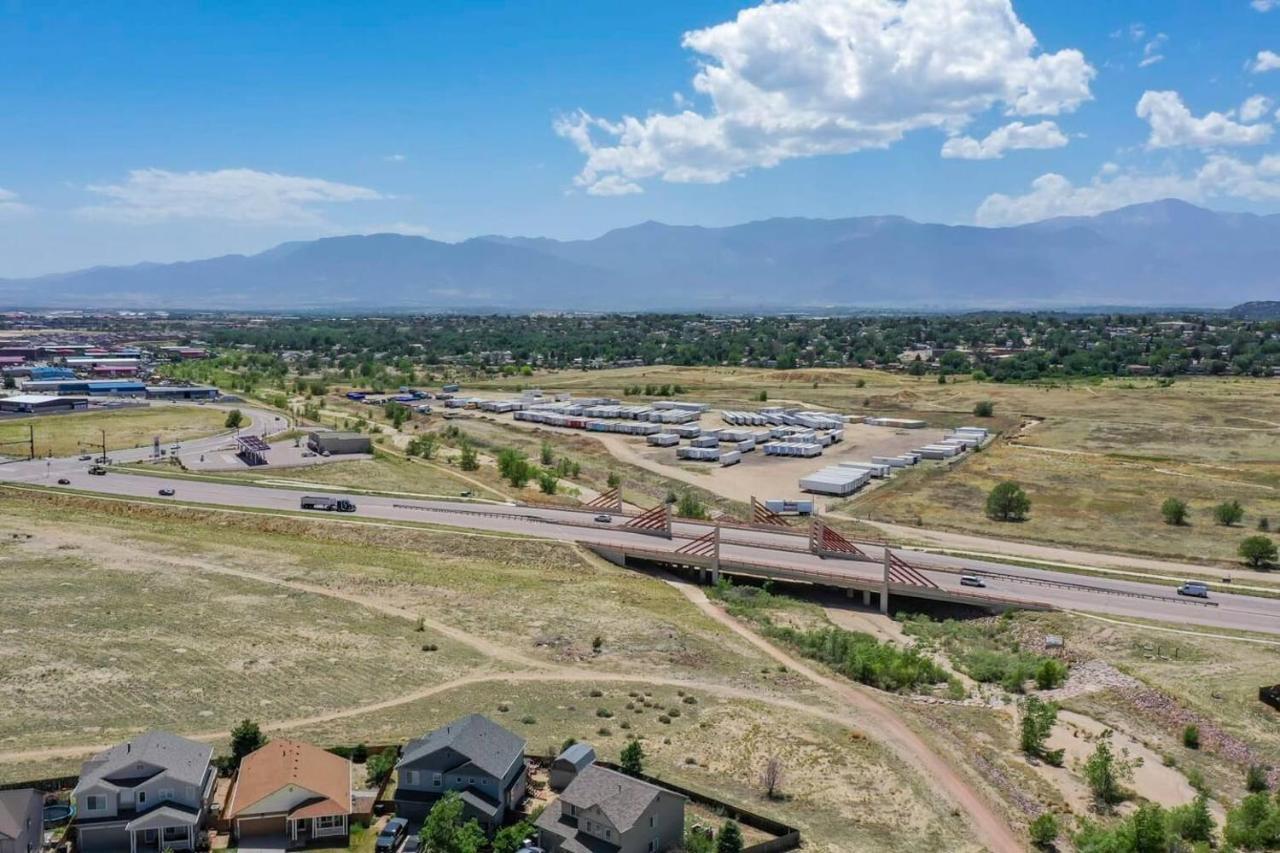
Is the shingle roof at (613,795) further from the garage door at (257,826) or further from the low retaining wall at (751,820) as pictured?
the garage door at (257,826)

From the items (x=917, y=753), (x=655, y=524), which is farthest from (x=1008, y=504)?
(x=917, y=753)

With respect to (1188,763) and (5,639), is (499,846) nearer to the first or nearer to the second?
(1188,763)

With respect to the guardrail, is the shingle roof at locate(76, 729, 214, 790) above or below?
above

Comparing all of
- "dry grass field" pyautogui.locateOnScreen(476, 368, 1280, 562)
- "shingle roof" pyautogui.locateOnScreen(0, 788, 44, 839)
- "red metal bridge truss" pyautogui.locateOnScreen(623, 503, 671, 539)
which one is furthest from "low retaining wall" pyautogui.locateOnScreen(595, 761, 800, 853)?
"dry grass field" pyautogui.locateOnScreen(476, 368, 1280, 562)

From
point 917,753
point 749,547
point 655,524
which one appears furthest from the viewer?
point 655,524

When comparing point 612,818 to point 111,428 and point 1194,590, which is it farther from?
point 111,428

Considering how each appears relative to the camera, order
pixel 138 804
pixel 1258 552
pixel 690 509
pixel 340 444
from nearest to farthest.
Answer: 1. pixel 138 804
2. pixel 1258 552
3. pixel 690 509
4. pixel 340 444

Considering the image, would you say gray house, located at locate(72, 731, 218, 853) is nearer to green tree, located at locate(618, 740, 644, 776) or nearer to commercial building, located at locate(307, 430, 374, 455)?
green tree, located at locate(618, 740, 644, 776)
